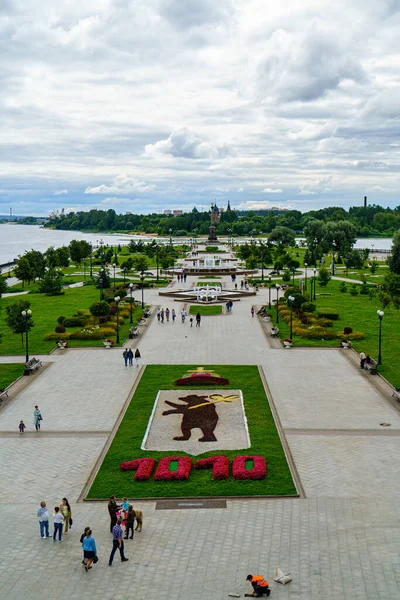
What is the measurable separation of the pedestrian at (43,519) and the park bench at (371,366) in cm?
1807

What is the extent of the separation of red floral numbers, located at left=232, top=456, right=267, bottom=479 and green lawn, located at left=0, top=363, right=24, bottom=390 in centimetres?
1264

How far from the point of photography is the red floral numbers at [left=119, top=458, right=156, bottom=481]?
1716 centimetres

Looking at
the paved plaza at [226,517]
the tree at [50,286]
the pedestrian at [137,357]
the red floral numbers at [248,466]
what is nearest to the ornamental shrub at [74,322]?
the pedestrian at [137,357]

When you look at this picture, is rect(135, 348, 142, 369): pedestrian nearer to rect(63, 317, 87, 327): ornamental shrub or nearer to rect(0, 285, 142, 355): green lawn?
rect(0, 285, 142, 355): green lawn

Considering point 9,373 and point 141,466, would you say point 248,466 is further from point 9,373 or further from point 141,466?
point 9,373

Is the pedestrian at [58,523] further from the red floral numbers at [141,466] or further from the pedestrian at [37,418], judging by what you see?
the pedestrian at [37,418]

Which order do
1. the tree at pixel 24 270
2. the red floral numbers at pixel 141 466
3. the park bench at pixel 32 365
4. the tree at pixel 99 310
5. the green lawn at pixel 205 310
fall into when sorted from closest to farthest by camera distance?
the red floral numbers at pixel 141 466
the park bench at pixel 32 365
the tree at pixel 99 310
the green lawn at pixel 205 310
the tree at pixel 24 270

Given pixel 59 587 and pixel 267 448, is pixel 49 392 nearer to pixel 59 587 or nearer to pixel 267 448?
pixel 267 448

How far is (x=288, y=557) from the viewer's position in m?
13.1

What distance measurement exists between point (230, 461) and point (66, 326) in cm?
2526

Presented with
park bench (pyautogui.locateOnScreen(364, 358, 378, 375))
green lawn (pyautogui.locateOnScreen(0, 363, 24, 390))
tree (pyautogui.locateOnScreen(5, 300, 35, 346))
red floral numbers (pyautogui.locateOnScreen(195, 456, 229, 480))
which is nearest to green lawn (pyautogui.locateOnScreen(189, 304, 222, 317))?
tree (pyautogui.locateOnScreen(5, 300, 35, 346))

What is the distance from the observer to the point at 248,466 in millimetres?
17719

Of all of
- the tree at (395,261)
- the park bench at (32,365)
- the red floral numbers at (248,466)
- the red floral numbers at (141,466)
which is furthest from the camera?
the tree at (395,261)

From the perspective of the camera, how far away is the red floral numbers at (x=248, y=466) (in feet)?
55.8
